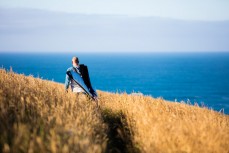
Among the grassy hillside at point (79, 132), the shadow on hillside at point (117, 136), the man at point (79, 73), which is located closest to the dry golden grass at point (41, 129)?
Answer: the grassy hillside at point (79, 132)

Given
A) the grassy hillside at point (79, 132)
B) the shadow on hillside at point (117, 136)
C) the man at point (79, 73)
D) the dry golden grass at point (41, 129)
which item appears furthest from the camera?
the man at point (79, 73)

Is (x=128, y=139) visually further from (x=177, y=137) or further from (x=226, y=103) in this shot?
(x=226, y=103)

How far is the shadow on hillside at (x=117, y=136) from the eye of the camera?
5810mm

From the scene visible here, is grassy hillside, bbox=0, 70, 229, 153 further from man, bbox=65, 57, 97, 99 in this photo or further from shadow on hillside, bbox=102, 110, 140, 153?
man, bbox=65, 57, 97, 99

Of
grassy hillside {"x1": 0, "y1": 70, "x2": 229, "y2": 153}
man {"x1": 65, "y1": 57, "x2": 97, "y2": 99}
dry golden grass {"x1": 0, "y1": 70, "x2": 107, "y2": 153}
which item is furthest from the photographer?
man {"x1": 65, "y1": 57, "x2": 97, "y2": 99}

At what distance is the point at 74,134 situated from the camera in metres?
4.18

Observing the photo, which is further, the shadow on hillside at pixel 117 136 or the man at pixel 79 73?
the man at pixel 79 73

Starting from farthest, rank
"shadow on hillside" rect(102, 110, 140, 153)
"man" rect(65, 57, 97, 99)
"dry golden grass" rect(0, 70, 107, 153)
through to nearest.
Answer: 1. "man" rect(65, 57, 97, 99)
2. "shadow on hillside" rect(102, 110, 140, 153)
3. "dry golden grass" rect(0, 70, 107, 153)

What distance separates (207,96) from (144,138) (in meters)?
100

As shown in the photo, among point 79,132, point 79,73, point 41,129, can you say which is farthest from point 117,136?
point 79,73

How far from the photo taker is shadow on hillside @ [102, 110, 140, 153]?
5.81m

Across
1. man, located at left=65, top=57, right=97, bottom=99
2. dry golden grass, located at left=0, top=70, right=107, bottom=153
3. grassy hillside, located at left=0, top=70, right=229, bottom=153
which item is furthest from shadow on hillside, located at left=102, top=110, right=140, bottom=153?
man, located at left=65, top=57, right=97, bottom=99

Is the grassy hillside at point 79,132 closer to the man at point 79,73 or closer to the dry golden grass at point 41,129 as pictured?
the dry golden grass at point 41,129

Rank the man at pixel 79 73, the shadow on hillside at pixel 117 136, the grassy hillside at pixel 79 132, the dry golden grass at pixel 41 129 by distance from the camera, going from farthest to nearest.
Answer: the man at pixel 79 73 → the shadow on hillside at pixel 117 136 → the grassy hillside at pixel 79 132 → the dry golden grass at pixel 41 129
